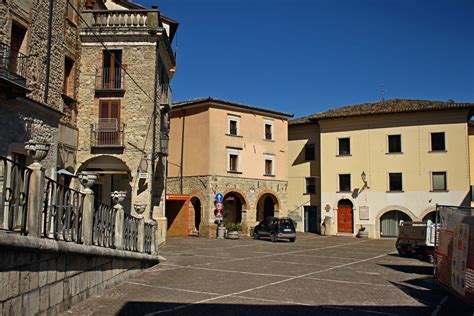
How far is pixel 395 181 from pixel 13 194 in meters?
30.9

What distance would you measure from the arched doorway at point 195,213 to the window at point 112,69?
1361 cm

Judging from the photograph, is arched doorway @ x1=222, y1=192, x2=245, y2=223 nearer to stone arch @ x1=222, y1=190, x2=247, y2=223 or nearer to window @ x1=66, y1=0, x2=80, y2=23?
stone arch @ x1=222, y1=190, x2=247, y2=223

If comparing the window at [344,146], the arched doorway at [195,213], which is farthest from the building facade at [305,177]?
the arched doorway at [195,213]

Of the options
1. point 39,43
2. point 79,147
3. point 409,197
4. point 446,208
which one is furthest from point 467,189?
point 39,43

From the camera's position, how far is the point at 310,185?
1489 inches

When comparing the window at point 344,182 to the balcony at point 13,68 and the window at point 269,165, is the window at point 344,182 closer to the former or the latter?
the window at point 269,165

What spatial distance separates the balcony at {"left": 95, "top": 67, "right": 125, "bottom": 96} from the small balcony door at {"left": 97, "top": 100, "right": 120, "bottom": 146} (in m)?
0.46

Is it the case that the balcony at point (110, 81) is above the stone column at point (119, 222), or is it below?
above

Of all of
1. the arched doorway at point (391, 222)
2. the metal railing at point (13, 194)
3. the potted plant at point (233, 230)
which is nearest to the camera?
the metal railing at point (13, 194)

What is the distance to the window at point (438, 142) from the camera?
107 ft

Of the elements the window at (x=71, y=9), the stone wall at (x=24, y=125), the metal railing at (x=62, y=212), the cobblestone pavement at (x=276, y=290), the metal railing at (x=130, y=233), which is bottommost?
the cobblestone pavement at (x=276, y=290)

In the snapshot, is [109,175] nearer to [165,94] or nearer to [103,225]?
[165,94]

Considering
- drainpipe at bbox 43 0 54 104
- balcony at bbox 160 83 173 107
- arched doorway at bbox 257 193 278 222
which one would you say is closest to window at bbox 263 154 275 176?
arched doorway at bbox 257 193 278 222

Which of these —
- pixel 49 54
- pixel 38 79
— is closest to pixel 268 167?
pixel 49 54
